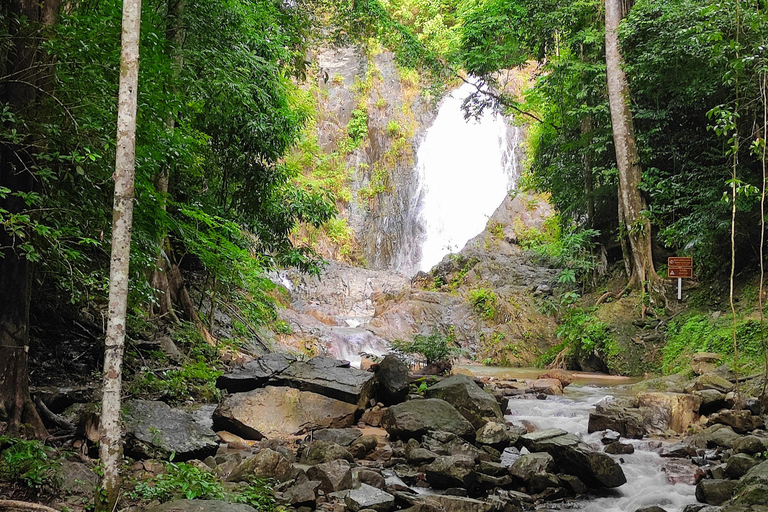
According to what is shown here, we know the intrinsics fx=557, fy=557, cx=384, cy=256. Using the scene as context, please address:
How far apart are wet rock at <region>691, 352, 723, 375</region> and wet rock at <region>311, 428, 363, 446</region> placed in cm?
636

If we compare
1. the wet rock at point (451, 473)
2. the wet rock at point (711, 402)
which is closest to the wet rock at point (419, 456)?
the wet rock at point (451, 473)

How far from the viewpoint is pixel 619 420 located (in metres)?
7.30

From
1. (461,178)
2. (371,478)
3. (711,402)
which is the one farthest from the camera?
(461,178)

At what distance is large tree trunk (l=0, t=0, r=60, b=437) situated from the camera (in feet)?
15.0

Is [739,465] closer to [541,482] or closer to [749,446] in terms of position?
[749,446]

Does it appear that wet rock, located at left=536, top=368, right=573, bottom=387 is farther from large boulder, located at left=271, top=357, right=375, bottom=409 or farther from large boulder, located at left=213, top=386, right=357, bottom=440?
large boulder, located at left=213, top=386, right=357, bottom=440

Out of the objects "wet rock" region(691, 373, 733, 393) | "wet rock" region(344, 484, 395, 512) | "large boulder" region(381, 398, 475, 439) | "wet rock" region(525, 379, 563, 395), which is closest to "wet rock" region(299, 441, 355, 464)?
"wet rock" region(344, 484, 395, 512)

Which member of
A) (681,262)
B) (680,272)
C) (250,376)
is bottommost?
(250,376)

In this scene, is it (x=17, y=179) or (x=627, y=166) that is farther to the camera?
(x=627, y=166)

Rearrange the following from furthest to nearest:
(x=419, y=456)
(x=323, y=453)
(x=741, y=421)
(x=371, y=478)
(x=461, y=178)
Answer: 1. (x=461, y=178)
2. (x=741, y=421)
3. (x=419, y=456)
4. (x=323, y=453)
5. (x=371, y=478)

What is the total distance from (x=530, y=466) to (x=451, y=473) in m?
0.89

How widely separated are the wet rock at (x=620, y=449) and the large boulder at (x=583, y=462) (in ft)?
2.36

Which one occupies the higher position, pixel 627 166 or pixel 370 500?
pixel 627 166

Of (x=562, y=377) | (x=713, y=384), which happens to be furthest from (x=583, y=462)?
(x=562, y=377)
